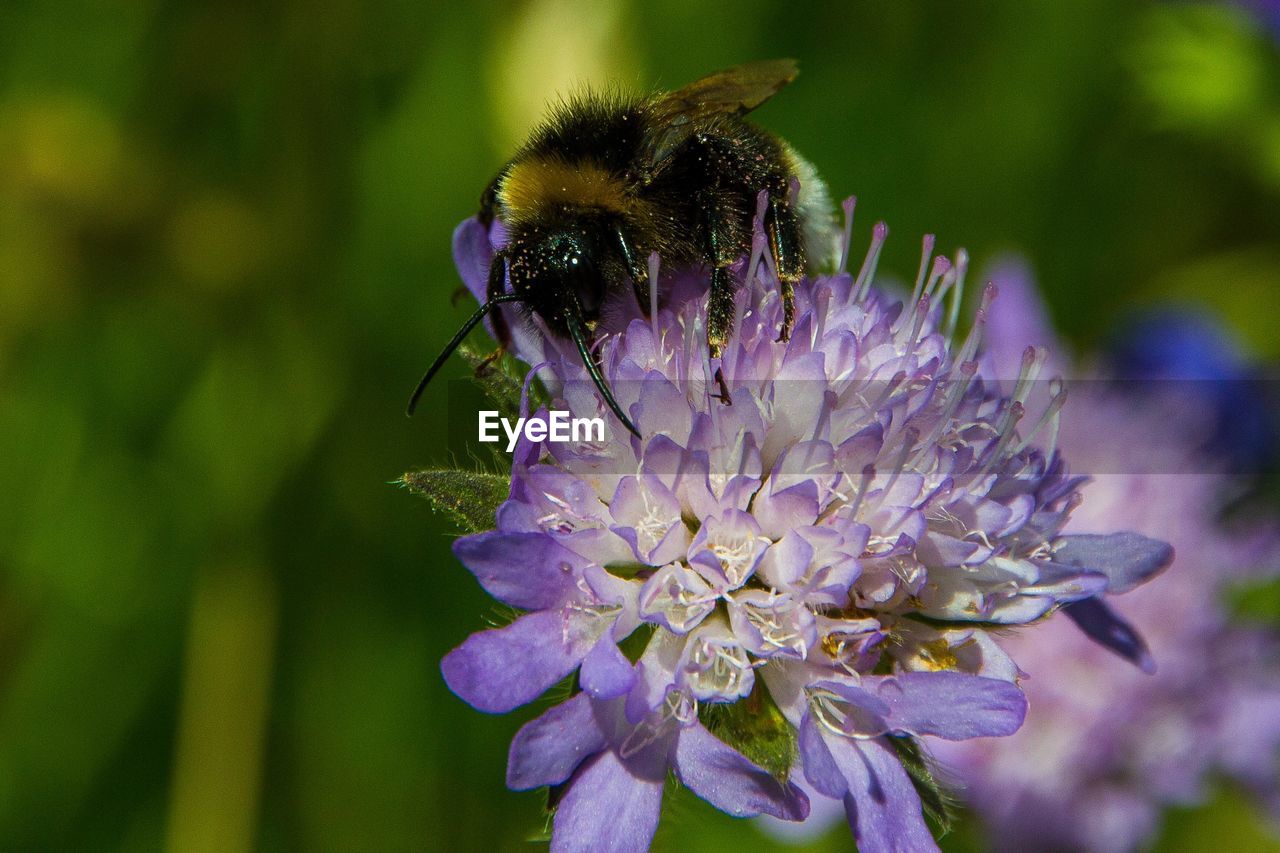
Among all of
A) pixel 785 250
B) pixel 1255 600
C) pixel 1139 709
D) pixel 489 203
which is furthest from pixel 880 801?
pixel 1255 600

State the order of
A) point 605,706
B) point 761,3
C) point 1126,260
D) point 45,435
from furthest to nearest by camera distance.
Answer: point 1126,260 < point 761,3 < point 45,435 < point 605,706

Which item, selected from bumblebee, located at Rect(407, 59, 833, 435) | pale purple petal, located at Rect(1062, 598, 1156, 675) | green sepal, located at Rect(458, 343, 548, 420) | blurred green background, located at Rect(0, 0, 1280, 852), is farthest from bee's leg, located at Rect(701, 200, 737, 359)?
blurred green background, located at Rect(0, 0, 1280, 852)

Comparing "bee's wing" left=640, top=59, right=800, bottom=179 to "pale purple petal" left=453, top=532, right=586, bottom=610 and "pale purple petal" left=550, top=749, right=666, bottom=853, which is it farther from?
"pale purple petal" left=550, top=749, right=666, bottom=853

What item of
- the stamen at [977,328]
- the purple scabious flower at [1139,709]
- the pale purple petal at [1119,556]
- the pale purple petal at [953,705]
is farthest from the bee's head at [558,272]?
the purple scabious flower at [1139,709]

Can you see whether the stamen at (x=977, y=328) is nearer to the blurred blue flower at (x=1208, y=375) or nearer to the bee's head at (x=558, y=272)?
the bee's head at (x=558, y=272)

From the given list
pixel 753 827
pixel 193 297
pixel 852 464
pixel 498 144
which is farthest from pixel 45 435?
pixel 852 464

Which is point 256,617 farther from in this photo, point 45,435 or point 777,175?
point 777,175

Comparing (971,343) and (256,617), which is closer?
(971,343)
